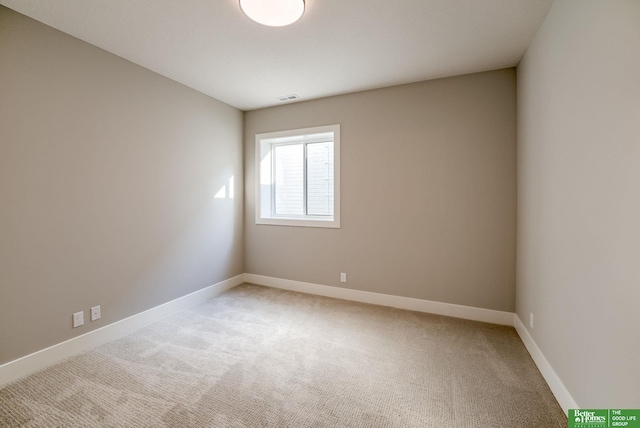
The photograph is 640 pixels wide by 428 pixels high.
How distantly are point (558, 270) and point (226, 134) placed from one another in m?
3.91

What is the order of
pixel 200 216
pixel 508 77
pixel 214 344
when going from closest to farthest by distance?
pixel 214 344 < pixel 508 77 < pixel 200 216

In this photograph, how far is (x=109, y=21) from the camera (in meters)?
2.05

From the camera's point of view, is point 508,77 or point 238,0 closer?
point 238,0

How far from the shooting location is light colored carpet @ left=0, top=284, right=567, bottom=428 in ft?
5.20

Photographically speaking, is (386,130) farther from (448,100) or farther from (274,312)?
(274,312)

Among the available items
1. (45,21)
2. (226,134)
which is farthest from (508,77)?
(45,21)

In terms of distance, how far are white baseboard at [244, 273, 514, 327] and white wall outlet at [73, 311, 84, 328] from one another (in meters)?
2.13

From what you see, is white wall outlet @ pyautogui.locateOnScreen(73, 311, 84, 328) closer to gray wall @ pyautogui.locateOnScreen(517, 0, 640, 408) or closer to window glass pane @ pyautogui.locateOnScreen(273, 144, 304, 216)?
window glass pane @ pyautogui.locateOnScreen(273, 144, 304, 216)

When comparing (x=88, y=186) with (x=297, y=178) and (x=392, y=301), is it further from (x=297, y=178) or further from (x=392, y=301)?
(x=392, y=301)

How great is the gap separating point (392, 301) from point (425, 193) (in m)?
1.37

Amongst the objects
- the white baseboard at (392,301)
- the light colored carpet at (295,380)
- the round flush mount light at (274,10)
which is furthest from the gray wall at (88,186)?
the round flush mount light at (274,10)

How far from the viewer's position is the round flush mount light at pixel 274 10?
67.7 inches

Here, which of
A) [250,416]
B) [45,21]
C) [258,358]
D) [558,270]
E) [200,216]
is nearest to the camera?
[250,416]

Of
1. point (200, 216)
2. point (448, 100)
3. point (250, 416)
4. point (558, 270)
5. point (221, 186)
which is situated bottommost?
point (250, 416)
